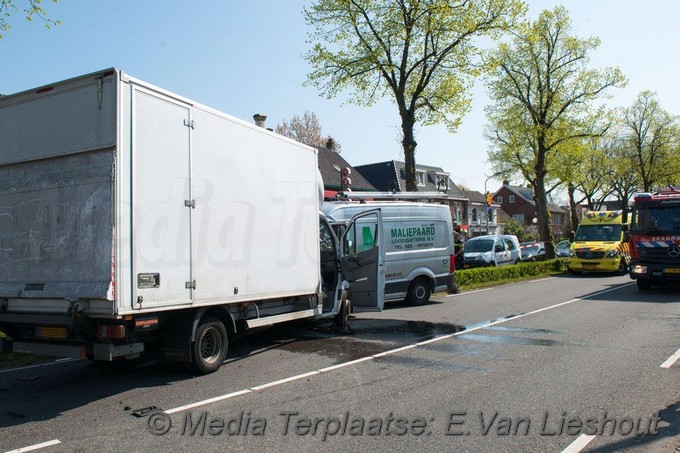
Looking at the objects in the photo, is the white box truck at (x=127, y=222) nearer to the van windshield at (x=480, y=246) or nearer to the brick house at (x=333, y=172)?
the van windshield at (x=480, y=246)

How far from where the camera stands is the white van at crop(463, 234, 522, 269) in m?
24.6

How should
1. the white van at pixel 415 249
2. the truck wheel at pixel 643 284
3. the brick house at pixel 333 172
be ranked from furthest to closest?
1. the brick house at pixel 333 172
2. the truck wheel at pixel 643 284
3. the white van at pixel 415 249

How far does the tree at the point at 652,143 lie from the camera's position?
5134cm

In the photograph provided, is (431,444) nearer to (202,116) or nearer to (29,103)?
(202,116)

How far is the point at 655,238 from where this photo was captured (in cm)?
1541

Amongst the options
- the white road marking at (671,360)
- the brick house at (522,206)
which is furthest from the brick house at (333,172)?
the brick house at (522,206)

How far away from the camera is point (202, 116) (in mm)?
6566

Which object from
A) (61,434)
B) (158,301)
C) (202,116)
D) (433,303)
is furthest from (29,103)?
(433,303)

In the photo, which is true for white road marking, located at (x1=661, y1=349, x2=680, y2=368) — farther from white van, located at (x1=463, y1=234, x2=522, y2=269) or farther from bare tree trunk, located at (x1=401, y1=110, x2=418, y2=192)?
white van, located at (x1=463, y1=234, x2=522, y2=269)

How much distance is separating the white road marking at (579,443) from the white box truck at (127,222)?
418 centimetres

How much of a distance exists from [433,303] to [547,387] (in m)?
8.36

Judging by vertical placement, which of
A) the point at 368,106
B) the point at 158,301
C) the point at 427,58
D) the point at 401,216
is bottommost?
the point at 158,301

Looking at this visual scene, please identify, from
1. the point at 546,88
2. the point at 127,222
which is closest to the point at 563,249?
the point at 546,88

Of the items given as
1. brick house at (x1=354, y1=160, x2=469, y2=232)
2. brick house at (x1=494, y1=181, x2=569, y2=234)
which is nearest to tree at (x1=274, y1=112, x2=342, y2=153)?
brick house at (x1=354, y1=160, x2=469, y2=232)
